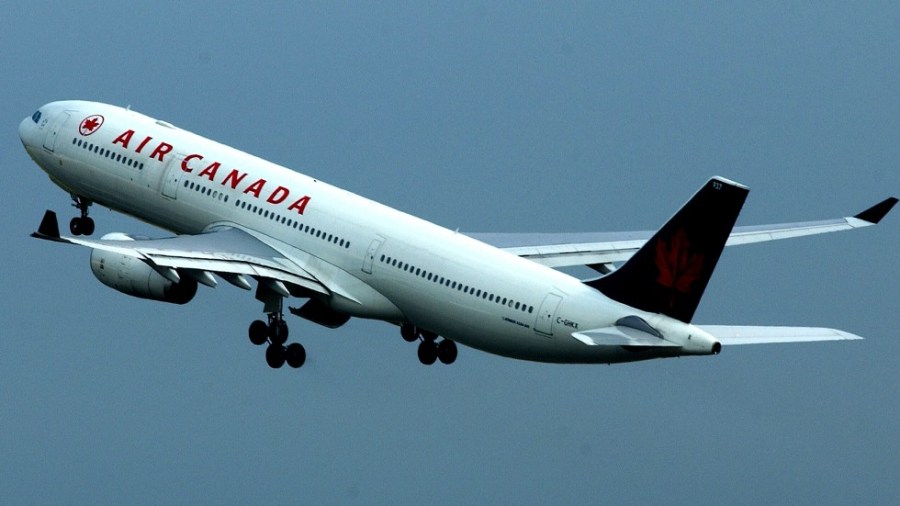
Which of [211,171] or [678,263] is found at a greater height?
[211,171]

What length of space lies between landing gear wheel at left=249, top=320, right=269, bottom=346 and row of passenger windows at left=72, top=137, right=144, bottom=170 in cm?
827

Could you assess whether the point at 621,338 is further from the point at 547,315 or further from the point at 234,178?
the point at 234,178

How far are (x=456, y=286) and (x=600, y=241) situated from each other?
995 cm

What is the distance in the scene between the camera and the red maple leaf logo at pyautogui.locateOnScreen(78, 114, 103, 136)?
7394cm

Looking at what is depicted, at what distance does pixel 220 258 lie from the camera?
65562mm

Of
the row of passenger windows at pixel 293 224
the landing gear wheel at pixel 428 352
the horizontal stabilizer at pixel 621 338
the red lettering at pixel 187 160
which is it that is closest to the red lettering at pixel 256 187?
the row of passenger windows at pixel 293 224

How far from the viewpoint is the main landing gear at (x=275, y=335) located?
67062mm

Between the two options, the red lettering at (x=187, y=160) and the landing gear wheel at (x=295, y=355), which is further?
the red lettering at (x=187, y=160)

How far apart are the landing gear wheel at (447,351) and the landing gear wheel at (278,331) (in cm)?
584

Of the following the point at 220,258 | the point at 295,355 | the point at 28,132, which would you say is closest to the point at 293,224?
the point at 220,258

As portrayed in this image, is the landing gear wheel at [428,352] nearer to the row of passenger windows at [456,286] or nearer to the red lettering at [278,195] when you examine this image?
the row of passenger windows at [456,286]

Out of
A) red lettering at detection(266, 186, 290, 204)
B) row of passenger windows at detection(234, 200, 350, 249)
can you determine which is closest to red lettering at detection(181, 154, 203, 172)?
row of passenger windows at detection(234, 200, 350, 249)

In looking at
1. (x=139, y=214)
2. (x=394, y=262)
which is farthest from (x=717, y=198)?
(x=139, y=214)

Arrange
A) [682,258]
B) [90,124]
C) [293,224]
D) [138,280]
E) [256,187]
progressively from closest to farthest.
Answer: [682,258] < [138,280] < [293,224] < [256,187] < [90,124]
